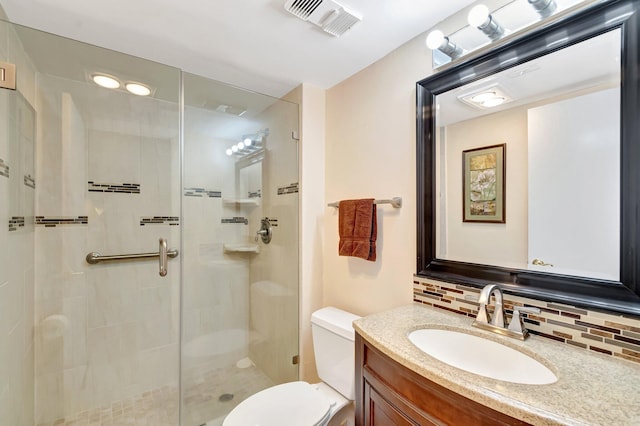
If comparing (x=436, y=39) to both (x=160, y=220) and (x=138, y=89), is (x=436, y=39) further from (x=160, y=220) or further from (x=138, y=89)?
(x=160, y=220)

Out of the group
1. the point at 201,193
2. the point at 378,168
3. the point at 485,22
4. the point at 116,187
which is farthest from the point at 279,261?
the point at 485,22

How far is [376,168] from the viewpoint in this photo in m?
1.65

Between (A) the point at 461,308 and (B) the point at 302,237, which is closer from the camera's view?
(A) the point at 461,308

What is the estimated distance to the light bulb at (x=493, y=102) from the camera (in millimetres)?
1146

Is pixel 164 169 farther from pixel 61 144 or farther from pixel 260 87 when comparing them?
pixel 260 87

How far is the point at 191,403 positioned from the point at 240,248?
1004 mm

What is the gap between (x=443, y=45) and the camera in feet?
4.02

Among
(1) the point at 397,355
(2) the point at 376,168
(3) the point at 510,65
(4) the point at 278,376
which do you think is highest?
(3) the point at 510,65

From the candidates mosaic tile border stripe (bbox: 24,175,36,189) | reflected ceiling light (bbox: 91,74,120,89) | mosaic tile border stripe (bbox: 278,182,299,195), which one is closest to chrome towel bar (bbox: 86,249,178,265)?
mosaic tile border stripe (bbox: 24,175,36,189)

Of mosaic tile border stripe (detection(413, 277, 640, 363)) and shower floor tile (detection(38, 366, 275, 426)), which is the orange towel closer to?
mosaic tile border stripe (detection(413, 277, 640, 363))

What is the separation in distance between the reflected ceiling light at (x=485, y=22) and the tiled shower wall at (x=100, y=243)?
176 centimetres

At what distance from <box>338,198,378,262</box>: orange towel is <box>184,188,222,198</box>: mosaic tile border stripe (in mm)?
874

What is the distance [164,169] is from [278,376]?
1696 millimetres

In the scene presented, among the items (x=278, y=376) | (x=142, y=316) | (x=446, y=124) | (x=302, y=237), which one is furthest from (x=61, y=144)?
(x=446, y=124)
